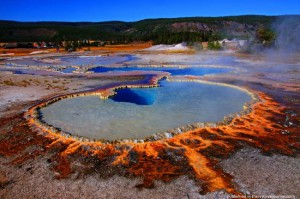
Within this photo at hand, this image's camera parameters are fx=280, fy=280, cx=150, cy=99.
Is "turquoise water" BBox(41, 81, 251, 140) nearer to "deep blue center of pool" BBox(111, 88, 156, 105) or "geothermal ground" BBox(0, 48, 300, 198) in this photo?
"deep blue center of pool" BBox(111, 88, 156, 105)

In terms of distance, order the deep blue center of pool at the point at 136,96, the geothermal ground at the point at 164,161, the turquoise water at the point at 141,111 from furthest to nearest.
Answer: the deep blue center of pool at the point at 136,96 < the turquoise water at the point at 141,111 < the geothermal ground at the point at 164,161

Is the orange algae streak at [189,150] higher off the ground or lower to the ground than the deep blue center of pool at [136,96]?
lower

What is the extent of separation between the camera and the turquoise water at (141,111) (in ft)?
31.7

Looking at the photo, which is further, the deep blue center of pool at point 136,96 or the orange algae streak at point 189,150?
the deep blue center of pool at point 136,96

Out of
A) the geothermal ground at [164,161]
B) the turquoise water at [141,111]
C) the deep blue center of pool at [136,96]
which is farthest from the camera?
the deep blue center of pool at [136,96]

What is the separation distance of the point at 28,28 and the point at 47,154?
110354 millimetres

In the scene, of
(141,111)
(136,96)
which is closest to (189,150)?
(141,111)

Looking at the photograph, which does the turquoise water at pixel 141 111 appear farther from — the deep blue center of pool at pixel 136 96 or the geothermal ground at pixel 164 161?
the geothermal ground at pixel 164 161

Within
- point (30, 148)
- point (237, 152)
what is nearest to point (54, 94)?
point (30, 148)

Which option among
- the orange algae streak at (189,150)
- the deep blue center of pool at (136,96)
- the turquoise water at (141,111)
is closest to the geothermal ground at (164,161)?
the orange algae streak at (189,150)

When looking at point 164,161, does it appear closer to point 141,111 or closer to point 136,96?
point 141,111

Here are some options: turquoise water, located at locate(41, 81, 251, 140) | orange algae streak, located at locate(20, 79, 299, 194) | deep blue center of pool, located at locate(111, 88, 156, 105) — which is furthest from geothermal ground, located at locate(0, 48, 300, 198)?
deep blue center of pool, located at locate(111, 88, 156, 105)

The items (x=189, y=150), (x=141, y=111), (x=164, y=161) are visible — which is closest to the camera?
(x=164, y=161)

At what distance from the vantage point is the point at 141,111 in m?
11.7
